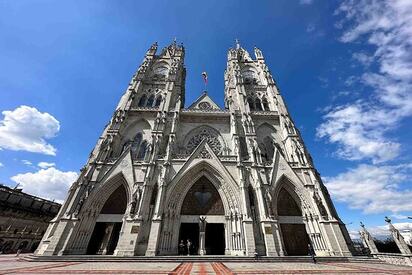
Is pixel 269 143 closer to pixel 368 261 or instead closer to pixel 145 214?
pixel 368 261

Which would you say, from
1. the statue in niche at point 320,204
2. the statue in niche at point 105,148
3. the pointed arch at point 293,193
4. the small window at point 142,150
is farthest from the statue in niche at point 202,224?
the statue in niche at point 105,148

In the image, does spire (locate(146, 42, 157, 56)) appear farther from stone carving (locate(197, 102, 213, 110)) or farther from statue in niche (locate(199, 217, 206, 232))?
statue in niche (locate(199, 217, 206, 232))

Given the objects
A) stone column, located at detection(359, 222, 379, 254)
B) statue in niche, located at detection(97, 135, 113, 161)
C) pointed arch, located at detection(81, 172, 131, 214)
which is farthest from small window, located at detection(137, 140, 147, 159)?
stone column, located at detection(359, 222, 379, 254)

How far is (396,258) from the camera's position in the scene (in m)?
10.6

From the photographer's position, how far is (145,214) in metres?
13.3

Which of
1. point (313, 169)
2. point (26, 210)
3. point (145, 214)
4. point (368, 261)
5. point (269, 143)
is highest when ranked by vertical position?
point (269, 143)

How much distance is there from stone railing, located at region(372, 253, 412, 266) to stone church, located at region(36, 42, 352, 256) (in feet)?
6.83

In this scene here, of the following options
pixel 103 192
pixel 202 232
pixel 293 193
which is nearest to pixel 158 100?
pixel 103 192

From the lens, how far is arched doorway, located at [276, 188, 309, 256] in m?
13.6

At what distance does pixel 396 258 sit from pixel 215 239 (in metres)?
11.4

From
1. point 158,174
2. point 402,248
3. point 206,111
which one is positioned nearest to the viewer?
point 402,248

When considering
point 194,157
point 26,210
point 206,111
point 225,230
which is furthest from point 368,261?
point 26,210

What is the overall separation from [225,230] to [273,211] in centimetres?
404

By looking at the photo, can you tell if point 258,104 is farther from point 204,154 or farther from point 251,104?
point 204,154
